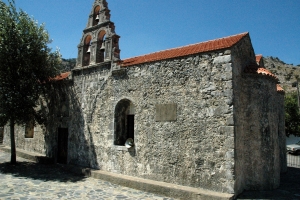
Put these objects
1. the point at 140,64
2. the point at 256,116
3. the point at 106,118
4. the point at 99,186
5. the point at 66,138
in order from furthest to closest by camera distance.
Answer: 1. the point at 66,138
2. the point at 106,118
3. the point at 140,64
4. the point at 99,186
5. the point at 256,116

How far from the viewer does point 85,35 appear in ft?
36.5

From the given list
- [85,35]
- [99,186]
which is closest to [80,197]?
[99,186]

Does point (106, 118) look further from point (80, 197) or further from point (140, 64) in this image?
point (80, 197)

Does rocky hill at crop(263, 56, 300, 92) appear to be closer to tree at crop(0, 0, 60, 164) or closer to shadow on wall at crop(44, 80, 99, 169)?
shadow on wall at crop(44, 80, 99, 169)

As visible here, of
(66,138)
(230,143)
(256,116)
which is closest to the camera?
(230,143)

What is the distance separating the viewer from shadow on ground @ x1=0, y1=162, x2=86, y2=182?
354 inches

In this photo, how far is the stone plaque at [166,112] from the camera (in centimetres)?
752

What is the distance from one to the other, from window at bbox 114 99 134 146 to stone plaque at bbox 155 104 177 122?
1645 millimetres

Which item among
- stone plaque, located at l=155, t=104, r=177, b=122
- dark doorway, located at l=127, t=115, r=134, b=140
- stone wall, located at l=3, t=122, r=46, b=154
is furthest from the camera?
stone wall, located at l=3, t=122, r=46, b=154

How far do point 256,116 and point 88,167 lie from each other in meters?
7.09

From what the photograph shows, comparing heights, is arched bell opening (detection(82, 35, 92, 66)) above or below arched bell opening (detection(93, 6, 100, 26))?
below

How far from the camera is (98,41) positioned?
414 inches

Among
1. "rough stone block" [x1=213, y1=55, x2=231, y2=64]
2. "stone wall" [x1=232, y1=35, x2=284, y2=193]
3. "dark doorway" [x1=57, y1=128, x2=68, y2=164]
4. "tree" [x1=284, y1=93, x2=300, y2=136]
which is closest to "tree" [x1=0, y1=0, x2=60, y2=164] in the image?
"dark doorway" [x1=57, y1=128, x2=68, y2=164]

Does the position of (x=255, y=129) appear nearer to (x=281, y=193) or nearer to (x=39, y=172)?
(x=281, y=193)
